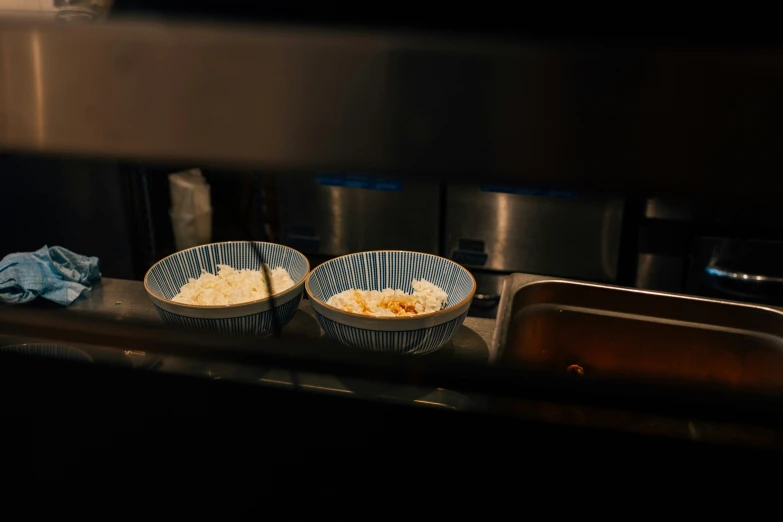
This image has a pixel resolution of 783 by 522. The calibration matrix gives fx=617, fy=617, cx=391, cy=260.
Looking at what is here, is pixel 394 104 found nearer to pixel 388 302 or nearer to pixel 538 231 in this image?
pixel 388 302

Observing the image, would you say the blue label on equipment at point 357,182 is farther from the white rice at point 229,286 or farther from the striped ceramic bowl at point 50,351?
the striped ceramic bowl at point 50,351

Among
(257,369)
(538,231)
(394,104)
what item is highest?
(394,104)

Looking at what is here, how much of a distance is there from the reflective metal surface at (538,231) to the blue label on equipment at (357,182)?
257mm

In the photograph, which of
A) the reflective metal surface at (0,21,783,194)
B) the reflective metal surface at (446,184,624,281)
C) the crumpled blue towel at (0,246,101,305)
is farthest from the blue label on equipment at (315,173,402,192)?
the reflective metal surface at (0,21,783,194)

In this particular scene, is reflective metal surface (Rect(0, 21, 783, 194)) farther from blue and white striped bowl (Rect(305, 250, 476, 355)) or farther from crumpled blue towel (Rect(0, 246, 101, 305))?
crumpled blue towel (Rect(0, 246, 101, 305))

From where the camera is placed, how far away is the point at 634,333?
1.28 meters

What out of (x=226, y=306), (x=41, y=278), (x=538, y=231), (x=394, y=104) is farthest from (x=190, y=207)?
(x=394, y=104)

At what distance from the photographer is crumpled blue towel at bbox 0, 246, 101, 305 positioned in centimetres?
121

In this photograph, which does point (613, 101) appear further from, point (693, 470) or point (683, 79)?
point (693, 470)

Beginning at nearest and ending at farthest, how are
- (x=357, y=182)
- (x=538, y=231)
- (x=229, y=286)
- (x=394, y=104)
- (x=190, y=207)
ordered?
(x=394, y=104) → (x=229, y=286) → (x=538, y=231) → (x=357, y=182) → (x=190, y=207)

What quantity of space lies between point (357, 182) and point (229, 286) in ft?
5.60

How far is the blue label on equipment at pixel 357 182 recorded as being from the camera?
2812 mm

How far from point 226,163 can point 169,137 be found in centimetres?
6

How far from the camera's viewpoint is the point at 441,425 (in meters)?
0.75
